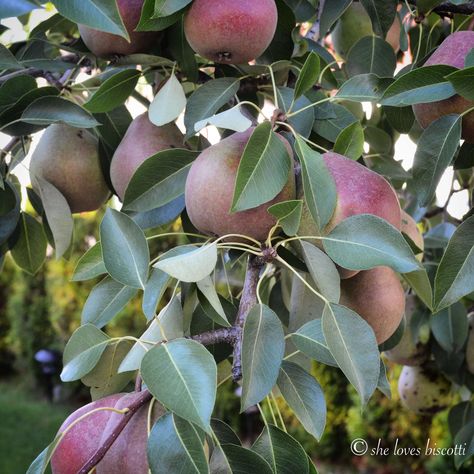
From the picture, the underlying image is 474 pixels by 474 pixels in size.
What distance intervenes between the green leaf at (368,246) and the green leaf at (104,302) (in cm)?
32

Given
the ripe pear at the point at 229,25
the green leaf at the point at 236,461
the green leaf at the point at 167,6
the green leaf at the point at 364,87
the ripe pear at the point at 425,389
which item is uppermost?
the green leaf at the point at 167,6

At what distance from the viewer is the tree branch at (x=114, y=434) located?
82 centimetres

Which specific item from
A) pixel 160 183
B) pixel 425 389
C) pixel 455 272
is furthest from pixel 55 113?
pixel 425 389

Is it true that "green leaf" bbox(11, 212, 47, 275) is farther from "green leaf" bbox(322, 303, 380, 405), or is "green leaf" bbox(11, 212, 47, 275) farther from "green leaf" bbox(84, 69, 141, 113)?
"green leaf" bbox(322, 303, 380, 405)

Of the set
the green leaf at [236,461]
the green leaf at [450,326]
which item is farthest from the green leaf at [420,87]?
the green leaf at [450,326]

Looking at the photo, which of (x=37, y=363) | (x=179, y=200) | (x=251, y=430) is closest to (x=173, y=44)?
(x=179, y=200)

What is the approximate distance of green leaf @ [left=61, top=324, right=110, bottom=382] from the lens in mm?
913

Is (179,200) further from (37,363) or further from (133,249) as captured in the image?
(37,363)

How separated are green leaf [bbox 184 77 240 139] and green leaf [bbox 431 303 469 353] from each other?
0.87 meters

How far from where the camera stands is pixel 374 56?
1.37m

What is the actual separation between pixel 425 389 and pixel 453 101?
128cm

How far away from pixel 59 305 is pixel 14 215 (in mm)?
4334

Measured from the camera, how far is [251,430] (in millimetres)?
4848

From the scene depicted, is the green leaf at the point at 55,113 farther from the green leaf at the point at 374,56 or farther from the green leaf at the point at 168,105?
the green leaf at the point at 374,56
